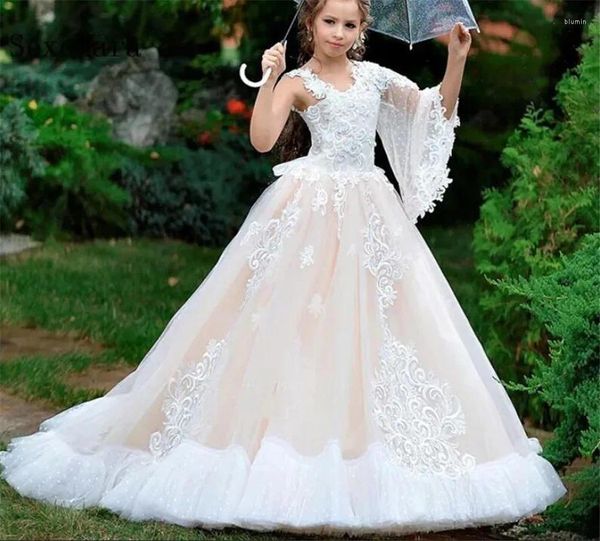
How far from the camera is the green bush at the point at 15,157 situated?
869 cm

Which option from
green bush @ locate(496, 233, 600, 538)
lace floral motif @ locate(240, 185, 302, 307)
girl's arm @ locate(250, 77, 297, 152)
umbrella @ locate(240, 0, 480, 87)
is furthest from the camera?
umbrella @ locate(240, 0, 480, 87)

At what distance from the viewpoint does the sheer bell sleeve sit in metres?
4.15

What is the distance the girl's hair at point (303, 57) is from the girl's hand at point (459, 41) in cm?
30

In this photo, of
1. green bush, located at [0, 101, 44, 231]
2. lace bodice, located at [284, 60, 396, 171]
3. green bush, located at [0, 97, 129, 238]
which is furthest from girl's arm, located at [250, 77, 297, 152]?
green bush, located at [0, 97, 129, 238]

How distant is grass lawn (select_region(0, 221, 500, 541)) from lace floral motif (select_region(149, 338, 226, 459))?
1.00 ft

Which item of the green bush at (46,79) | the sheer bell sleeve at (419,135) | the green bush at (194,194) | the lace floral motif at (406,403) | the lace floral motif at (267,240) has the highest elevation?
the sheer bell sleeve at (419,135)

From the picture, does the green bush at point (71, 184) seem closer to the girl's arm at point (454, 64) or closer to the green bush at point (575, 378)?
the girl's arm at point (454, 64)

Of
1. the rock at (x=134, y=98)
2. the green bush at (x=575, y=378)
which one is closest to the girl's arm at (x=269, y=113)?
the green bush at (x=575, y=378)

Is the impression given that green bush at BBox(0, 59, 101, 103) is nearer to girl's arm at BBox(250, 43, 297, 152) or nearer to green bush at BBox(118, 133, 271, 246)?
green bush at BBox(118, 133, 271, 246)

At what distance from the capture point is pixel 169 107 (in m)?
10.3

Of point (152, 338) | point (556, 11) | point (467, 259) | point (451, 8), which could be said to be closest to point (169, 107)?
point (467, 259)

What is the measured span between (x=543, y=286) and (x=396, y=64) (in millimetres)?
4925

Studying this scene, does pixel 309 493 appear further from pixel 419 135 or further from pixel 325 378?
pixel 419 135

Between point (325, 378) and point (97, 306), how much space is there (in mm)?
3462
